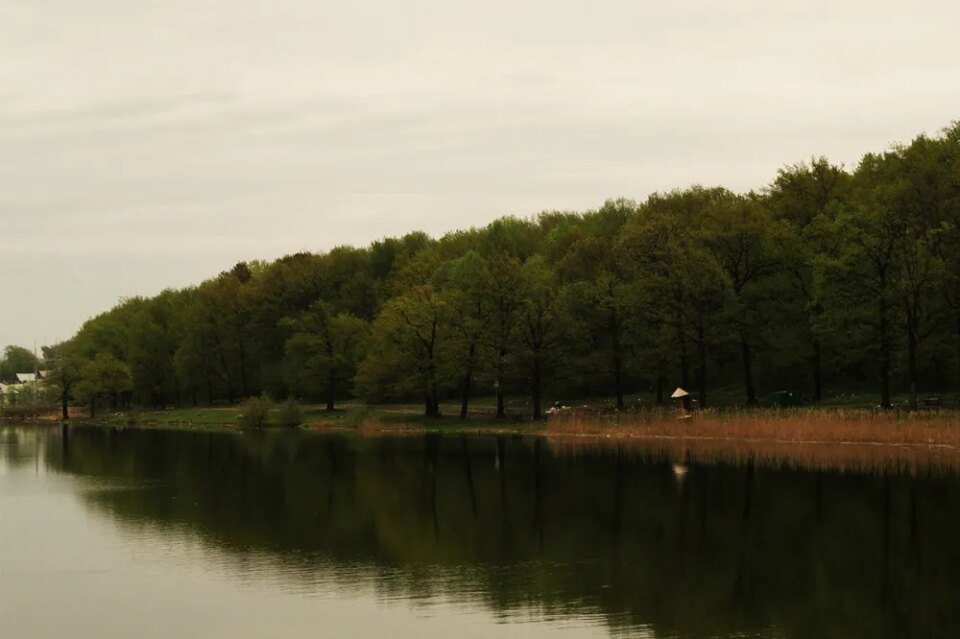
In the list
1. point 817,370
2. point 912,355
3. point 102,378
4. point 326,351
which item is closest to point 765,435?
point 912,355

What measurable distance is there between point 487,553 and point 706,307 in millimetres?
50164

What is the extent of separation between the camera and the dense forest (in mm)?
71688

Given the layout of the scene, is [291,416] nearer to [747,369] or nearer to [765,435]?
[747,369]

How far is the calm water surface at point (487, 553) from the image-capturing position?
25141mm

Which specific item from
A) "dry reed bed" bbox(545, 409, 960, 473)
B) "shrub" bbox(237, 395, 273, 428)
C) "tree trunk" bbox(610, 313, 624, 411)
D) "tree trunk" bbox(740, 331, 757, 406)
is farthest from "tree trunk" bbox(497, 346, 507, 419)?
"shrub" bbox(237, 395, 273, 428)

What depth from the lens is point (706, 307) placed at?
80.5 m

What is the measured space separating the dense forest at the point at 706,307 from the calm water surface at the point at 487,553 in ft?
77.6

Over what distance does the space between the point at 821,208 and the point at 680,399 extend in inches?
719

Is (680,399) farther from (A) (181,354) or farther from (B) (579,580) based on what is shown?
(A) (181,354)

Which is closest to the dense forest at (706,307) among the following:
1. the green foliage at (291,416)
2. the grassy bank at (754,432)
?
the grassy bank at (754,432)

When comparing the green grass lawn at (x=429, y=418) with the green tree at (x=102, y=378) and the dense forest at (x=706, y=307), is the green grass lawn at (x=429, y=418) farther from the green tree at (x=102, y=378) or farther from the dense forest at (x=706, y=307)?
the green tree at (x=102, y=378)

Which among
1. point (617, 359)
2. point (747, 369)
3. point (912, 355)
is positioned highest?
point (617, 359)

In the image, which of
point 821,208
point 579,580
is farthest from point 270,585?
point 821,208

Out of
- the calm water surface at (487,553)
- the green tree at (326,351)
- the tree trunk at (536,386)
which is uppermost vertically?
the green tree at (326,351)
